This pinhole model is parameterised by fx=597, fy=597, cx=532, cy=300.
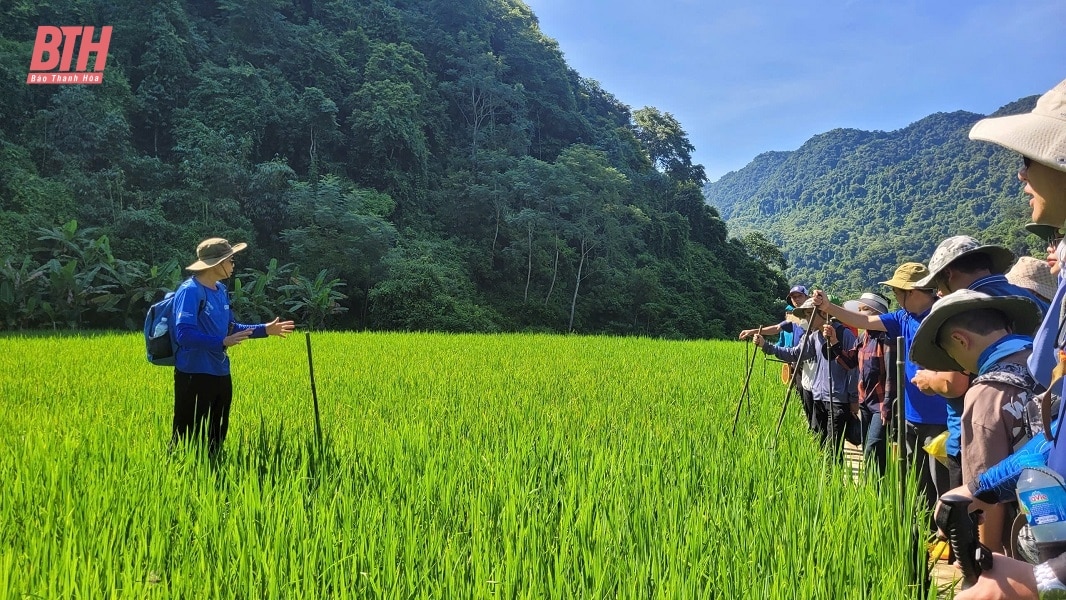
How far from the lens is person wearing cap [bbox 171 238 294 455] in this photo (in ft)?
8.47

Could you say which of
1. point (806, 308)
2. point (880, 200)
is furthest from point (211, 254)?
point (880, 200)

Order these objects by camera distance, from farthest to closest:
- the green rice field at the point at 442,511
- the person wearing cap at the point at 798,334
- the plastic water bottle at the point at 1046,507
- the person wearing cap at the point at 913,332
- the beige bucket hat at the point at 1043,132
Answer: the person wearing cap at the point at 798,334, the person wearing cap at the point at 913,332, the green rice field at the point at 442,511, the beige bucket hat at the point at 1043,132, the plastic water bottle at the point at 1046,507

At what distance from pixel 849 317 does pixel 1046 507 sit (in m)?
1.90

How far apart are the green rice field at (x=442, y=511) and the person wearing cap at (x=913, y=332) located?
13.0 inches

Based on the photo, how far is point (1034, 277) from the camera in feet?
7.13

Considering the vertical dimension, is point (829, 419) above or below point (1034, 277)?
below

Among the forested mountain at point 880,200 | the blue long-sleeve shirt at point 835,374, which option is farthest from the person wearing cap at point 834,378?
the forested mountain at point 880,200

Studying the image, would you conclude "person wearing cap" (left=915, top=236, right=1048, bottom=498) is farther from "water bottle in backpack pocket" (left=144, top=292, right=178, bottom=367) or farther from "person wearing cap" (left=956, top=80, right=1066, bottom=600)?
"water bottle in backpack pocket" (left=144, top=292, right=178, bottom=367)

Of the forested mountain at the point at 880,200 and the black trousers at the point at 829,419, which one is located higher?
the forested mountain at the point at 880,200

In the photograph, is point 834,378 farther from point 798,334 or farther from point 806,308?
point 806,308

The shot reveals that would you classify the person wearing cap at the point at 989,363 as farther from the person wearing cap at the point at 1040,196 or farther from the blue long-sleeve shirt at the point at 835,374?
the blue long-sleeve shirt at the point at 835,374

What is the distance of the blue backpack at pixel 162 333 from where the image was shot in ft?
8.60

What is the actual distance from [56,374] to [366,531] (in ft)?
17.3

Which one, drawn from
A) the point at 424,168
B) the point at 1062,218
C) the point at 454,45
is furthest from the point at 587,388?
the point at 454,45
